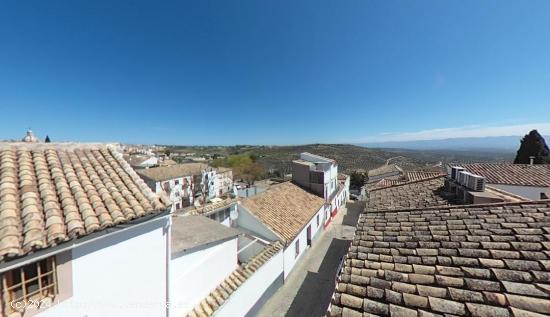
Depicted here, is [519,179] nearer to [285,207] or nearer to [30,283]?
[285,207]

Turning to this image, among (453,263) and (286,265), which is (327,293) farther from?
(453,263)

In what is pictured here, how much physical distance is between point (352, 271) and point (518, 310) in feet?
7.92

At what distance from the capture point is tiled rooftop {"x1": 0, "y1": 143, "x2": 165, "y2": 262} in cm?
368

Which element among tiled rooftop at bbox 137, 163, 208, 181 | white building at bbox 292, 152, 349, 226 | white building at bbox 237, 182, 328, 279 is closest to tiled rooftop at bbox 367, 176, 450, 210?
white building at bbox 237, 182, 328, 279

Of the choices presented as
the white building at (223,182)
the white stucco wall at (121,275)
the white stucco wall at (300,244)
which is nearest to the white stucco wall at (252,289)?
the white stucco wall at (300,244)

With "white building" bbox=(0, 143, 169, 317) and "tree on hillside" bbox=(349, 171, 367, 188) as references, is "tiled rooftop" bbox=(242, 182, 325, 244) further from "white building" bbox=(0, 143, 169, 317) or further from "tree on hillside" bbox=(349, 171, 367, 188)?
"tree on hillside" bbox=(349, 171, 367, 188)

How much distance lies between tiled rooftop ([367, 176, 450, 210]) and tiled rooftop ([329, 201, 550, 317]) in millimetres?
4304

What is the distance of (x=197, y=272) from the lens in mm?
8047

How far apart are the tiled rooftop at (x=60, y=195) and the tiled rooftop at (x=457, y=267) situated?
4486 millimetres

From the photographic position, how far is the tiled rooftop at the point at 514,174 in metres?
13.0

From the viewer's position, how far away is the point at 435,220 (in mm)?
6477

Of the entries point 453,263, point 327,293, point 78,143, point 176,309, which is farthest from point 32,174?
point 327,293

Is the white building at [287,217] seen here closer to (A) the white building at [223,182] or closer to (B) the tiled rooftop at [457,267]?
(B) the tiled rooftop at [457,267]

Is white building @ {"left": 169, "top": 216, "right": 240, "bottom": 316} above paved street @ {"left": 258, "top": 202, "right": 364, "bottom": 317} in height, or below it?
above
